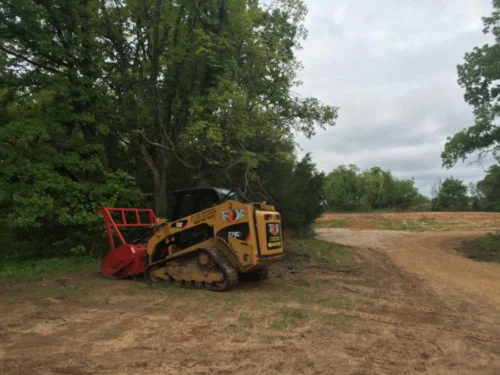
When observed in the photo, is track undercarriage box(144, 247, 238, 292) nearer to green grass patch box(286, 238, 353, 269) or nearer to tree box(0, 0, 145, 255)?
tree box(0, 0, 145, 255)

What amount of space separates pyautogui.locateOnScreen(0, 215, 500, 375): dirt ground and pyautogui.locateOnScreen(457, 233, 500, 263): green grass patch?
261 inches

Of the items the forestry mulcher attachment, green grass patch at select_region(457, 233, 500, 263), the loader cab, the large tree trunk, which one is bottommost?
green grass patch at select_region(457, 233, 500, 263)

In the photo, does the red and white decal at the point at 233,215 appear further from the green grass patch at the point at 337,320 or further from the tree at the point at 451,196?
the tree at the point at 451,196

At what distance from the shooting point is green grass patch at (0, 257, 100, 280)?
34.5 ft

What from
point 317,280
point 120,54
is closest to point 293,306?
point 317,280

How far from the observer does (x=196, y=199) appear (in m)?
9.23

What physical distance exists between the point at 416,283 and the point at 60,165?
10.1 m

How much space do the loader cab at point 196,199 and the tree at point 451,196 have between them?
224ft

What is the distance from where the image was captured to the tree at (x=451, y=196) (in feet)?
226

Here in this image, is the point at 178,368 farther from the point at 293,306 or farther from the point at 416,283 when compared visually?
the point at 416,283

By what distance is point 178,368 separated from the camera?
4.24 metres

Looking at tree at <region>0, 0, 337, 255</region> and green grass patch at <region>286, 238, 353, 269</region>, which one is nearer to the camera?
tree at <region>0, 0, 337, 255</region>

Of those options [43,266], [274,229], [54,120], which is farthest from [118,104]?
[274,229]

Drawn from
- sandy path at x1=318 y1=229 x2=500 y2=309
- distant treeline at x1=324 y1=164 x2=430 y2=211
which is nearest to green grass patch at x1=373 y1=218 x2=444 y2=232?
sandy path at x1=318 y1=229 x2=500 y2=309
